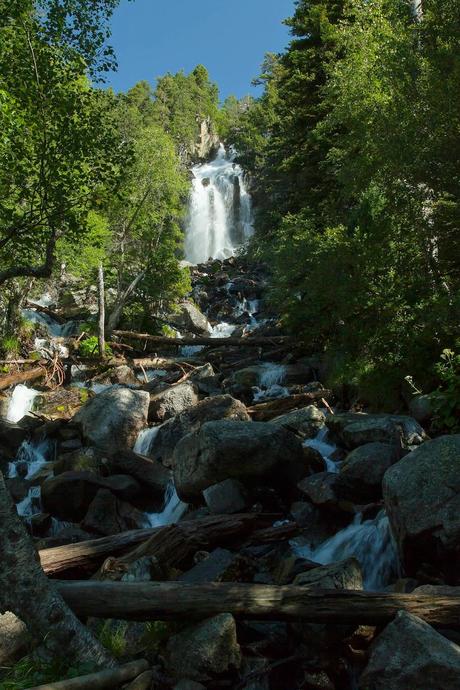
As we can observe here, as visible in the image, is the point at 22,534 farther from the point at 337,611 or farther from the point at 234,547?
the point at 234,547

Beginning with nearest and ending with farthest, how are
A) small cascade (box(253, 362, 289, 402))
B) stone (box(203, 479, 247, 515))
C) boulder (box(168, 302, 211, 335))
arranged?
1. stone (box(203, 479, 247, 515))
2. small cascade (box(253, 362, 289, 402))
3. boulder (box(168, 302, 211, 335))

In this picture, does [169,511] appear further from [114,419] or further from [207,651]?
[207,651]

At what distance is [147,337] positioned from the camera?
86.7 feet

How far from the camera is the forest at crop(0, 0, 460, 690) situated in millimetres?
5145

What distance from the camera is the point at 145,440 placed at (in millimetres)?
15477

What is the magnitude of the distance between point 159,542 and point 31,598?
3036 millimetres

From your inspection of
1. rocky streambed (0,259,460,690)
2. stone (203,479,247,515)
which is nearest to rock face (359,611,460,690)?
rocky streambed (0,259,460,690)

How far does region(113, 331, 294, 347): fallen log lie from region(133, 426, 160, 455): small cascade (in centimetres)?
834

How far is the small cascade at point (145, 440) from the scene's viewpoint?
15.2m

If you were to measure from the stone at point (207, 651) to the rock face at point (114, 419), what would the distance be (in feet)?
33.6

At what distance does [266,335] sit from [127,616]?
21.0 meters

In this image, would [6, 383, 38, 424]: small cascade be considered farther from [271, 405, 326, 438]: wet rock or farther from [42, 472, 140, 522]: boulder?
[271, 405, 326, 438]: wet rock

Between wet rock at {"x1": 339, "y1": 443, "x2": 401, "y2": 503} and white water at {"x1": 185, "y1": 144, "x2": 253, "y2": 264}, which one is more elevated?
white water at {"x1": 185, "y1": 144, "x2": 253, "y2": 264}

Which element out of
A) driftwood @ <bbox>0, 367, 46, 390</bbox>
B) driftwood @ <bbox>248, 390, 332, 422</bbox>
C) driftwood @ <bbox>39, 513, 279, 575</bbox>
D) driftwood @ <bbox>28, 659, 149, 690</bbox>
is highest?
driftwood @ <bbox>0, 367, 46, 390</bbox>
